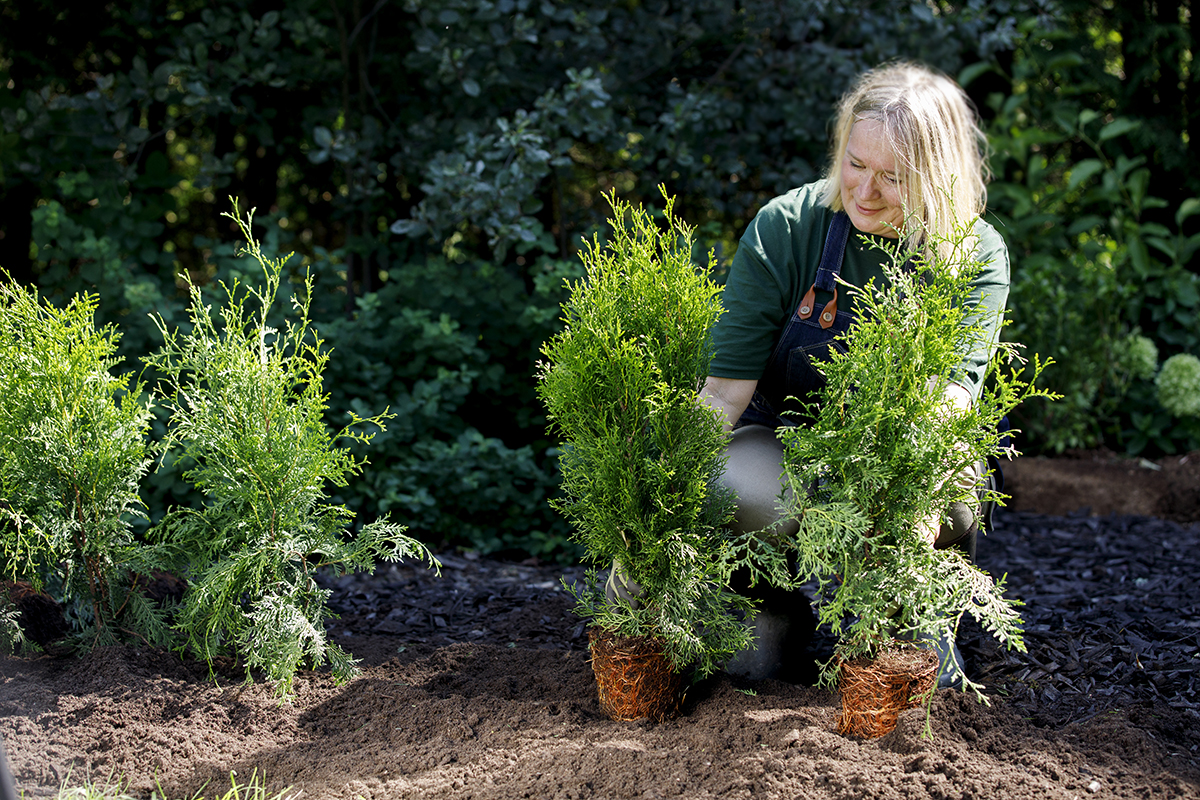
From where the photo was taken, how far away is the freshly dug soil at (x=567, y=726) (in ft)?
7.13

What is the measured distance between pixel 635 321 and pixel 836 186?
0.97 metres

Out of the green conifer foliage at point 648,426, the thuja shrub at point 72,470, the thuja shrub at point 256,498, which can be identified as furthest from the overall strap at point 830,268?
the thuja shrub at point 72,470

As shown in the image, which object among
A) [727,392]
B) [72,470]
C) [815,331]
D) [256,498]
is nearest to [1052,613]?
[815,331]

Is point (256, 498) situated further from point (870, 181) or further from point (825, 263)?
point (870, 181)

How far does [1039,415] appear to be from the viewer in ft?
18.8

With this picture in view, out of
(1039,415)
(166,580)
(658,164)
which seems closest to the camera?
(166,580)

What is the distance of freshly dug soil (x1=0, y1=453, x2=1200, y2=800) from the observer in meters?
2.17

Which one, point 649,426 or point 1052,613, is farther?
point 1052,613

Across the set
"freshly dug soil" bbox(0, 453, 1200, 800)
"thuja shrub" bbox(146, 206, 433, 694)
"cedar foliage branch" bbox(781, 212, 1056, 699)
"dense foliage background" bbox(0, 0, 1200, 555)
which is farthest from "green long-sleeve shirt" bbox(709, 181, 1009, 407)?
"dense foliage background" bbox(0, 0, 1200, 555)

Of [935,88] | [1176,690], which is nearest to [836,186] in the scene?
[935,88]

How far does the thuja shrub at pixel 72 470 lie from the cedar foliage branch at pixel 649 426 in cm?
127

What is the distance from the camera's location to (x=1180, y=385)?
564cm

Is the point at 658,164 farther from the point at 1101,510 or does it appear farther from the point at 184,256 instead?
the point at 184,256

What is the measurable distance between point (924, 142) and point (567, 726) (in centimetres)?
183
